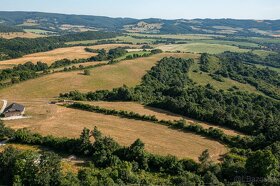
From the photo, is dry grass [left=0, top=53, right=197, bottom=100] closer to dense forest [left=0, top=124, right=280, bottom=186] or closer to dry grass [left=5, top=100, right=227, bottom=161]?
dry grass [left=5, top=100, right=227, bottom=161]

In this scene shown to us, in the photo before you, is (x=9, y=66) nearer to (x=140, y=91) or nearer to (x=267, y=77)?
(x=140, y=91)

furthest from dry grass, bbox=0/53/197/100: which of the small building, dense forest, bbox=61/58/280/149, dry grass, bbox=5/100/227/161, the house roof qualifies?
dry grass, bbox=5/100/227/161

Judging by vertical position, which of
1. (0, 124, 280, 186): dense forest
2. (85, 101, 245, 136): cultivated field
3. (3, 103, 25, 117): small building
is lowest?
(85, 101, 245, 136): cultivated field

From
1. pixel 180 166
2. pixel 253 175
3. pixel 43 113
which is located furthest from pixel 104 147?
pixel 43 113

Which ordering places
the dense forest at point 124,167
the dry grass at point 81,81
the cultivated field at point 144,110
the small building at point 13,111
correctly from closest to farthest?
the dense forest at point 124,167, the small building at point 13,111, the cultivated field at point 144,110, the dry grass at point 81,81

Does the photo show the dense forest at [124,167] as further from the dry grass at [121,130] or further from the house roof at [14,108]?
the house roof at [14,108]

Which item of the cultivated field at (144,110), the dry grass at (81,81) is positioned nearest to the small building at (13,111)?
the dry grass at (81,81)
